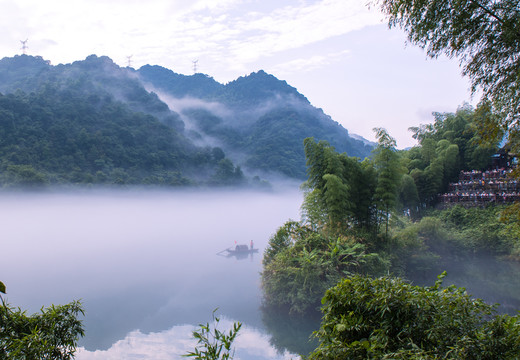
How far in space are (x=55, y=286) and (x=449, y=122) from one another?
1938cm

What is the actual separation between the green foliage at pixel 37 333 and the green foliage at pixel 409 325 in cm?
149

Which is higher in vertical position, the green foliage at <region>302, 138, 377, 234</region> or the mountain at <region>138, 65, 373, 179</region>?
the mountain at <region>138, 65, 373, 179</region>

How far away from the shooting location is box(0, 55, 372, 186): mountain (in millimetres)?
28359

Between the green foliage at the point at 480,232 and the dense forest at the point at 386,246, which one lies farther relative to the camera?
the green foliage at the point at 480,232

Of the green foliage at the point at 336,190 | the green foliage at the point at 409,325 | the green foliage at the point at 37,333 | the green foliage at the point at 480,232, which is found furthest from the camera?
the green foliage at the point at 480,232

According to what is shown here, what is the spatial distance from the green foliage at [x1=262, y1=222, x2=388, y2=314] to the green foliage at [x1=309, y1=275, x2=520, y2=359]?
22.0ft

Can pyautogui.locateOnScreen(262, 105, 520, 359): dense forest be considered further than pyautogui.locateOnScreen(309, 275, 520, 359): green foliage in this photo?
Yes

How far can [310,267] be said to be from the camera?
29.5ft

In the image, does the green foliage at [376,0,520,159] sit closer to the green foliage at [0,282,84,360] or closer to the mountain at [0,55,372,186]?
the green foliage at [0,282,84,360]

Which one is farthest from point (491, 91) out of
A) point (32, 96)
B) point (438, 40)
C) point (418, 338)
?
point (32, 96)

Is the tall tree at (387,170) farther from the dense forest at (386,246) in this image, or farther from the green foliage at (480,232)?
Result: the green foliage at (480,232)

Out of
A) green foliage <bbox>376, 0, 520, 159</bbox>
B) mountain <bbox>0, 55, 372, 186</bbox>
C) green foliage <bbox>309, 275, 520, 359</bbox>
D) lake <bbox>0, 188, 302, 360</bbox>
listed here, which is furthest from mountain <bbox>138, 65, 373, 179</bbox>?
green foliage <bbox>309, 275, 520, 359</bbox>

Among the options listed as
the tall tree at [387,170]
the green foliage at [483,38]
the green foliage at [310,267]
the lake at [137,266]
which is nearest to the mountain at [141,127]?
the lake at [137,266]

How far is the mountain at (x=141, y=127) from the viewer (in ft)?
93.0
